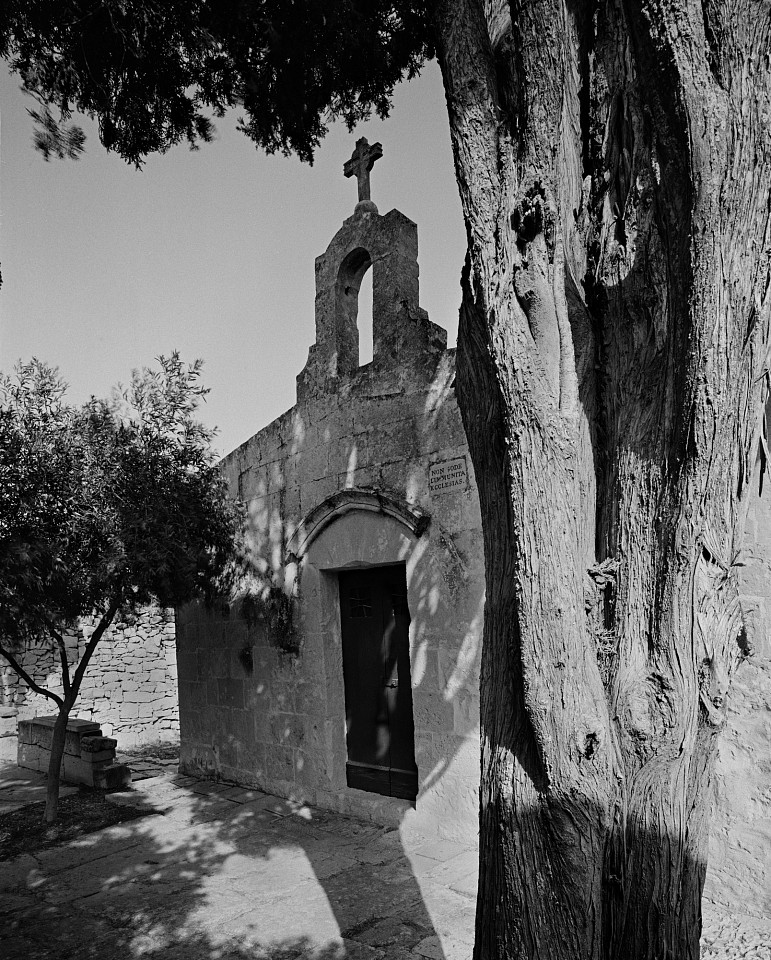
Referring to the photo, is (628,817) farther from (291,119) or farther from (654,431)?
(291,119)

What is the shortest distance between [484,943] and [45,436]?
539 centimetres

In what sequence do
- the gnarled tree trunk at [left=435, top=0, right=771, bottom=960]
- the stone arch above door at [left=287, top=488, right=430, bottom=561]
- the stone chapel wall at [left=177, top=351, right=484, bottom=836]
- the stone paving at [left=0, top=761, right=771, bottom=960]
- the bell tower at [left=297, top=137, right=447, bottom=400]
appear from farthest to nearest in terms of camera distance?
the bell tower at [left=297, top=137, right=447, bottom=400]
the stone arch above door at [left=287, top=488, right=430, bottom=561]
the stone chapel wall at [left=177, top=351, right=484, bottom=836]
the stone paving at [left=0, top=761, right=771, bottom=960]
the gnarled tree trunk at [left=435, top=0, right=771, bottom=960]

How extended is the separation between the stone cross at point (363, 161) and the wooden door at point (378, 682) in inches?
132

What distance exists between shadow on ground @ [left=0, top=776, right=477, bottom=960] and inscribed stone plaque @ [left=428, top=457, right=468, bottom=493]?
2.46 m

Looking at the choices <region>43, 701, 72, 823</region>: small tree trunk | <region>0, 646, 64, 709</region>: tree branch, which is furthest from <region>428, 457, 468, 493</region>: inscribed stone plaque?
<region>43, 701, 72, 823</region>: small tree trunk

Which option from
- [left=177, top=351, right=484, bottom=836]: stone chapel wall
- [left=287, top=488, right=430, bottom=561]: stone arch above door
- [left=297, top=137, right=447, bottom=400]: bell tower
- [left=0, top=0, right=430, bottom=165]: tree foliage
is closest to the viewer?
[left=0, top=0, right=430, bottom=165]: tree foliage

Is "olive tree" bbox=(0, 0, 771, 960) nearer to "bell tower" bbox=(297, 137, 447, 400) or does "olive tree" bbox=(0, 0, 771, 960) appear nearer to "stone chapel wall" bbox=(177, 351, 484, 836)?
"stone chapel wall" bbox=(177, 351, 484, 836)

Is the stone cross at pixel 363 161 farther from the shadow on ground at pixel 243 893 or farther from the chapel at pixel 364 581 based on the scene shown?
the shadow on ground at pixel 243 893

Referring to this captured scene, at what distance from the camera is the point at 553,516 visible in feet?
6.30

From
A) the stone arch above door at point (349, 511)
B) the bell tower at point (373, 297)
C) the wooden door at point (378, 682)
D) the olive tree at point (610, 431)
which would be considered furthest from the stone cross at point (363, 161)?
the olive tree at point (610, 431)

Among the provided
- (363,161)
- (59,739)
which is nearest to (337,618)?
(59,739)

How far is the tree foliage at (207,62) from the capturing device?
14.0 feet

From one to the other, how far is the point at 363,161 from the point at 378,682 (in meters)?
4.49

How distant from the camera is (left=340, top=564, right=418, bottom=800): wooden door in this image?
19.6 ft
